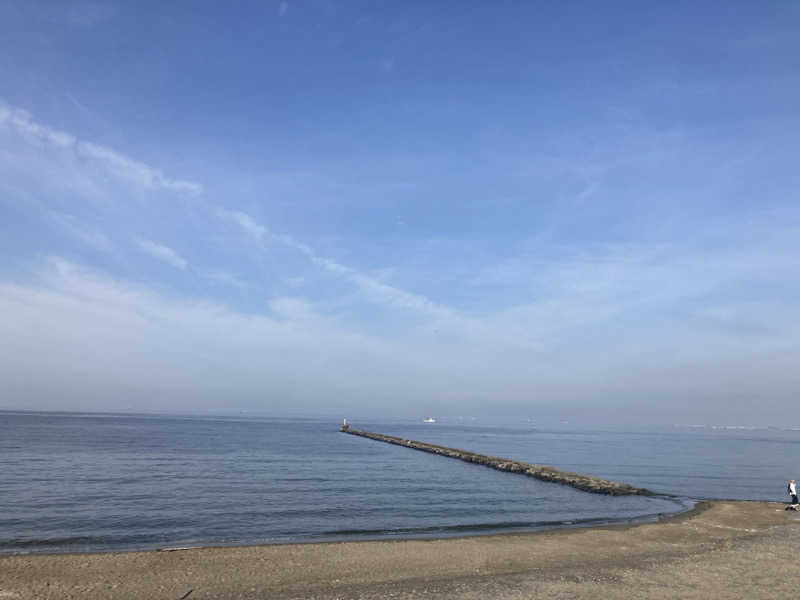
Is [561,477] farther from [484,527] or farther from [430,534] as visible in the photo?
[430,534]

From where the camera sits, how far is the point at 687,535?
70.0ft

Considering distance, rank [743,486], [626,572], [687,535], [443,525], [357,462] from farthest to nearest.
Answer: [357,462] → [743,486] → [443,525] → [687,535] → [626,572]

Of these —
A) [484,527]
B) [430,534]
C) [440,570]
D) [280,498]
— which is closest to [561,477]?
[484,527]

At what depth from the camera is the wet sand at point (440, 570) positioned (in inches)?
523

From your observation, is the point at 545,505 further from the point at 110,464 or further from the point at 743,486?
the point at 110,464

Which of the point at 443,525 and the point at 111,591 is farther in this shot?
the point at 443,525

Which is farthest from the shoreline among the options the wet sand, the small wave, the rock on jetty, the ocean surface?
the rock on jetty

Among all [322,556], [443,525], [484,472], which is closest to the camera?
[322,556]

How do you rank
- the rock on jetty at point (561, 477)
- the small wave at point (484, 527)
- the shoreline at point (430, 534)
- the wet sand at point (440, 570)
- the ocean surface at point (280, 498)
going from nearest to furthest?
the wet sand at point (440, 570), the shoreline at point (430, 534), the ocean surface at point (280, 498), the small wave at point (484, 527), the rock on jetty at point (561, 477)

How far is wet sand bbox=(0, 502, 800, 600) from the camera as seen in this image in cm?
1330

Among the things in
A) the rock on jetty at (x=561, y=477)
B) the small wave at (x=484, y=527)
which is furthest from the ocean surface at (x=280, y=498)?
the rock on jetty at (x=561, y=477)

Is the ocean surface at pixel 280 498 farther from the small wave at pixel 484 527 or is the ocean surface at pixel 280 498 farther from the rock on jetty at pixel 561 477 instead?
the rock on jetty at pixel 561 477

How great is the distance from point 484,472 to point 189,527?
30099 mm

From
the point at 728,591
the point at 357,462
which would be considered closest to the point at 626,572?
the point at 728,591
